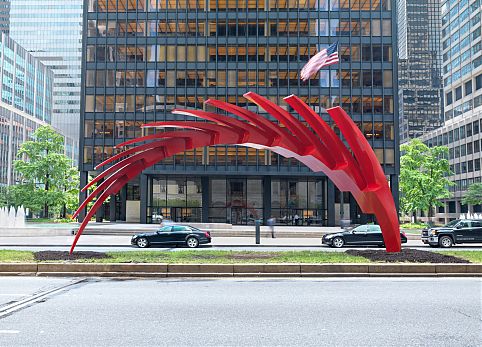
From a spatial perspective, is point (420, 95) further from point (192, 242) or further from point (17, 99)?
point (192, 242)

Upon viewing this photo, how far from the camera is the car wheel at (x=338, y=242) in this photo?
26.1 m

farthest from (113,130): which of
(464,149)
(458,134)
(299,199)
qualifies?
(458,134)

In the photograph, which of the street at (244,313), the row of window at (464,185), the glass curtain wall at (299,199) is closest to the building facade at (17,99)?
the glass curtain wall at (299,199)

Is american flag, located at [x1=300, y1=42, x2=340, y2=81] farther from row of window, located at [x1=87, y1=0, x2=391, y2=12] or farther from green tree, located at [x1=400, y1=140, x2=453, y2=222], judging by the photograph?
green tree, located at [x1=400, y1=140, x2=453, y2=222]

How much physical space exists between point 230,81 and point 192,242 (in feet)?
107

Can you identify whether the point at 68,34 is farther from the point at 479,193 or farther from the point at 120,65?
the point at 479,193

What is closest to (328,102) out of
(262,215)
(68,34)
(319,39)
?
(319,39)

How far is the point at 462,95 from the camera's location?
95.8 metres

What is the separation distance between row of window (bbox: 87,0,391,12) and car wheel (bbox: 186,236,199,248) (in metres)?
38.2

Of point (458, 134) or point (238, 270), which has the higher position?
point (458, 134)

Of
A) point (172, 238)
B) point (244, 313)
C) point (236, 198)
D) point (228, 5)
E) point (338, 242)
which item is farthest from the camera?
point (228, 5)

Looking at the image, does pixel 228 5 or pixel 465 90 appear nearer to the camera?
pixel 228 5

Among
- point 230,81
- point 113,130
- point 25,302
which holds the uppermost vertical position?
point 230,81

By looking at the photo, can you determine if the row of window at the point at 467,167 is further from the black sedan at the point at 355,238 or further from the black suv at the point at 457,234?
the black sedan at the point at 355,238
